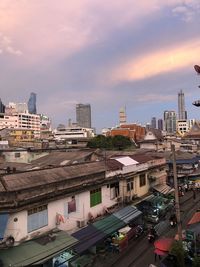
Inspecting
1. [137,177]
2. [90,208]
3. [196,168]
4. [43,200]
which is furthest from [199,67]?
[196,168]

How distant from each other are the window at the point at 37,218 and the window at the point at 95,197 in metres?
5.72

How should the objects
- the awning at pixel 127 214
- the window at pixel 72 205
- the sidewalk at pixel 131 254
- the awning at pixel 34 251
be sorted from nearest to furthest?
1. the awning at pixel 34 251
2. the window at pixel 72 205
3. the sidewalk at pixel 131 254
4. the awning at pixel 127 214

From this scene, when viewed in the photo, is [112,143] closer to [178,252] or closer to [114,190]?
[114,190]

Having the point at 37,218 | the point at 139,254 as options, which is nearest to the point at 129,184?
the point at 139,254

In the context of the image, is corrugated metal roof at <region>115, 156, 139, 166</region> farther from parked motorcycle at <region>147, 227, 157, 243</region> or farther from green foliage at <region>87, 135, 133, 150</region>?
green foliage at <region>87, 135, 133, 150</region>

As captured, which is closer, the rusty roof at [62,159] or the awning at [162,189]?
the rusty roof at [62,159]

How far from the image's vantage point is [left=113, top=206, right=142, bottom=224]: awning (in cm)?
2820

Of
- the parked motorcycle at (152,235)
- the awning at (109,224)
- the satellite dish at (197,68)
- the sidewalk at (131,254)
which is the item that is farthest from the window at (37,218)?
the satellite dish at (197,68)

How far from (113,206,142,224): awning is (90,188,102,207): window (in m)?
1.92

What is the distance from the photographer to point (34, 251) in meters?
19.1

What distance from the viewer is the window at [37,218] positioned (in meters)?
20.6

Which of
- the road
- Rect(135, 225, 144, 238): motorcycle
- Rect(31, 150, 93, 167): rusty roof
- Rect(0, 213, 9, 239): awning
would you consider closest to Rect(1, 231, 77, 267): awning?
Rect(0, 213, 9, 239): awning

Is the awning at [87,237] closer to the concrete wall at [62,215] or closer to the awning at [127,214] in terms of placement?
the concrete wall at [62,215]

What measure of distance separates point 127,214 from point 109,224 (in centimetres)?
358
